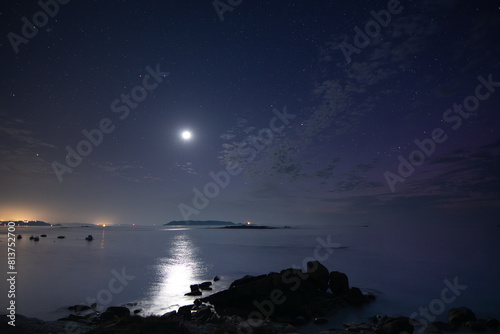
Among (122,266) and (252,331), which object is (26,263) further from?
(252,331)

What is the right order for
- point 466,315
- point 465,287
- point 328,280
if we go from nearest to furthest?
point 466,315, point 328,280, point 465,287

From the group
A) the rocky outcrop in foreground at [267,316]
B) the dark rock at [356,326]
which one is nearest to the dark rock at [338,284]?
the rocky outcrop in foreground at [267,316]

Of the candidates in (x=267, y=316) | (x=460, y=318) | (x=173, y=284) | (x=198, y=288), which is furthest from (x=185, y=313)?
(x=460, y=318)

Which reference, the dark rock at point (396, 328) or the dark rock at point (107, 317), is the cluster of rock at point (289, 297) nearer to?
the dark rock at point (396, 328)

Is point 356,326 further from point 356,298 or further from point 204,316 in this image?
point 204,316

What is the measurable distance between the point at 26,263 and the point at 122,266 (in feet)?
47.7

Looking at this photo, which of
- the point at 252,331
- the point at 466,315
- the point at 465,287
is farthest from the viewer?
the point at 465,287

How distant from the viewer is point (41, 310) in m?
18.1

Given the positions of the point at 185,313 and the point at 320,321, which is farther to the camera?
the point at 320,321

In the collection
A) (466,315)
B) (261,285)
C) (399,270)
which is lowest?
(399,270)

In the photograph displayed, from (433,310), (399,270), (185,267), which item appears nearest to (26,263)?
(185,267)

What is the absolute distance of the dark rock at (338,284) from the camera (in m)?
20.1

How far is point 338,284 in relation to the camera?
2034 centimetres

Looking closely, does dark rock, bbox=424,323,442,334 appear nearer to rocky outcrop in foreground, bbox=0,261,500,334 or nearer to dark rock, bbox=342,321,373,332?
rocky outcrop in foreground, bbox=0,261,500,334
